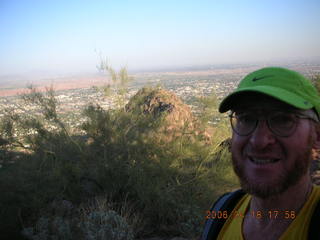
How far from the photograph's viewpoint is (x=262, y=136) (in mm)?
1488

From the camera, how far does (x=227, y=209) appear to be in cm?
182

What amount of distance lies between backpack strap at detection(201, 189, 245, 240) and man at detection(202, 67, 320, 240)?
4.8 inches

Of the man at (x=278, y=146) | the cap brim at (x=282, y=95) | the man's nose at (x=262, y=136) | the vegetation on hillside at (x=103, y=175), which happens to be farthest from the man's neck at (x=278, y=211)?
the vegetation on hillside at (x=103, y=175)

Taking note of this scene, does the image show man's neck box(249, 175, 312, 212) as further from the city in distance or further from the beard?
the city in distance

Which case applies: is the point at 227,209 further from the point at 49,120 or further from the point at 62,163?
the point at 49,120

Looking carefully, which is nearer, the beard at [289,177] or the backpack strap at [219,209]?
the beard at [289,177]

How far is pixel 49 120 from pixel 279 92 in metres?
10.1

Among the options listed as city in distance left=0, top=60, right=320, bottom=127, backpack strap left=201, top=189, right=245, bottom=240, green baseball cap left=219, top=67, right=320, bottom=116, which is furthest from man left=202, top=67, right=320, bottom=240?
city in distance left=0, top=60, right=320, bottom=127

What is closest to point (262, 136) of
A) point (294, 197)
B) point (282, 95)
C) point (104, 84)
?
point (282, 95)

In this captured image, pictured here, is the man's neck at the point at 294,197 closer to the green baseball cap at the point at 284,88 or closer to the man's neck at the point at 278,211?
the man's neck at the point at 278,211

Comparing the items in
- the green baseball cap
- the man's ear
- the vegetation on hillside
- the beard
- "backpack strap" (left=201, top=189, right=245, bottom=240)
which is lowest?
the vegetation on hillside

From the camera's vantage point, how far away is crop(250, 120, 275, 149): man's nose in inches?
57.8

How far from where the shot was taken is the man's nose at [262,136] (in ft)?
4.82

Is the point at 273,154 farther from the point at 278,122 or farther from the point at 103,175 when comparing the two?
the point at 103,175
